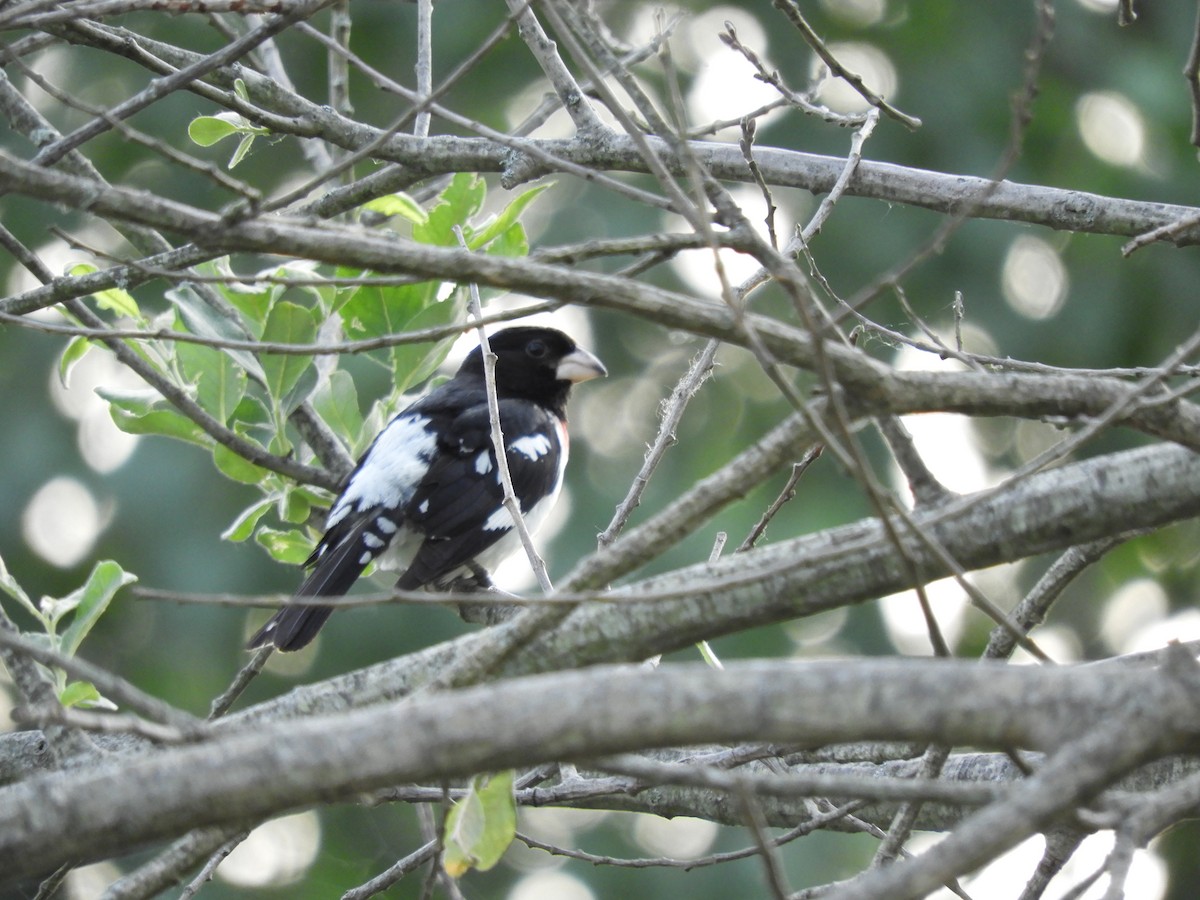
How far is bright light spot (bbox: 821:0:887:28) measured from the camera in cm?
986

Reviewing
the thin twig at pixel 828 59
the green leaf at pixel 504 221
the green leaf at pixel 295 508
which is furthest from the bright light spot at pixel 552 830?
the thin twig at pixel 828 59

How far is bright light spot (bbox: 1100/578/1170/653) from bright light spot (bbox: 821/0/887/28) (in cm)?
441

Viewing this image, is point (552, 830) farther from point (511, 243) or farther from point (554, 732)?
point (554, 732)

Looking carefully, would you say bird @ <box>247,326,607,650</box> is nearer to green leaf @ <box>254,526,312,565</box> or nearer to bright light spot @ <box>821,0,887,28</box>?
green leaf @ <box>254,526,312,565</box>

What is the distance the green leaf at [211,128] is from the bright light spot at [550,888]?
6.80 meters

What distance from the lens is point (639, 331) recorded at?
33.2 ft

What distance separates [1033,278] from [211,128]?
7.67 meters

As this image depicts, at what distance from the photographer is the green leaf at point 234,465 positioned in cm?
371

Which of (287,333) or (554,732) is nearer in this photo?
(554,732)

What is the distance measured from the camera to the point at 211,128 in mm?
3055

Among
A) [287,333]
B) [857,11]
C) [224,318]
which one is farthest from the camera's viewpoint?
[857,11]

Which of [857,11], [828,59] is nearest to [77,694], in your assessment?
[828,59]

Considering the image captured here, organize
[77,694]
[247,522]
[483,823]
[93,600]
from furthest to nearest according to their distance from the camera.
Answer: [247,522]
[93,600]
[77,694]
[483,823]

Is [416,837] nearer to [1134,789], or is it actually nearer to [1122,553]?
[1122,553]
